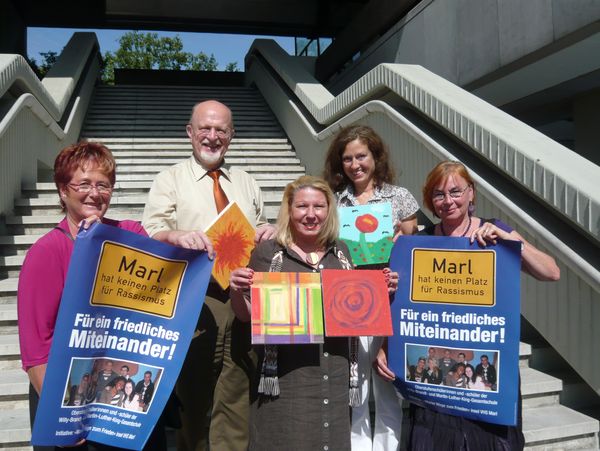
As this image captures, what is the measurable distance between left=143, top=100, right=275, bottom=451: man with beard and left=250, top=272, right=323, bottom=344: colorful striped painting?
1.20 ft

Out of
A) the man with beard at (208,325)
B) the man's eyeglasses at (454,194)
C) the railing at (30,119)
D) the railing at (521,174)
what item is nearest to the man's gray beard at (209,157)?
the man with beard at (208,325)

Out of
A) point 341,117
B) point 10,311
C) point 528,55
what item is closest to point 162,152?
point 341,117

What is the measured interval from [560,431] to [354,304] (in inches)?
78.8

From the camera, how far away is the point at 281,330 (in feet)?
7.44

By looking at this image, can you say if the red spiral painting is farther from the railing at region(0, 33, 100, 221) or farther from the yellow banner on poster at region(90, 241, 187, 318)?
the railing at region(0, 33, 100, 221)

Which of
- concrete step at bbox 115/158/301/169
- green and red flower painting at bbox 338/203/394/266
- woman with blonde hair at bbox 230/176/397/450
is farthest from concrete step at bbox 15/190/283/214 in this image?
woman with blonde hair at bbox 230/176/397/450

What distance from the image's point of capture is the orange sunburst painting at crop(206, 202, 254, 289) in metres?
2.58

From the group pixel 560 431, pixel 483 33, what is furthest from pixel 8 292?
pixel 483 33

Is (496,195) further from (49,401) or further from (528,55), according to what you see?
(528,55)

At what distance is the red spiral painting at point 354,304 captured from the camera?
7.50ft

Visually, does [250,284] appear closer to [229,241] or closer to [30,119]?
[229,241]

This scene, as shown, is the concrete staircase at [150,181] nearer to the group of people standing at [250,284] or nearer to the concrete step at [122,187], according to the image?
the concrete step at [122,187]

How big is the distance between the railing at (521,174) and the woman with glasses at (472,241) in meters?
0.99

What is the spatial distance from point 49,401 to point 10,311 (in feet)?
8.70
